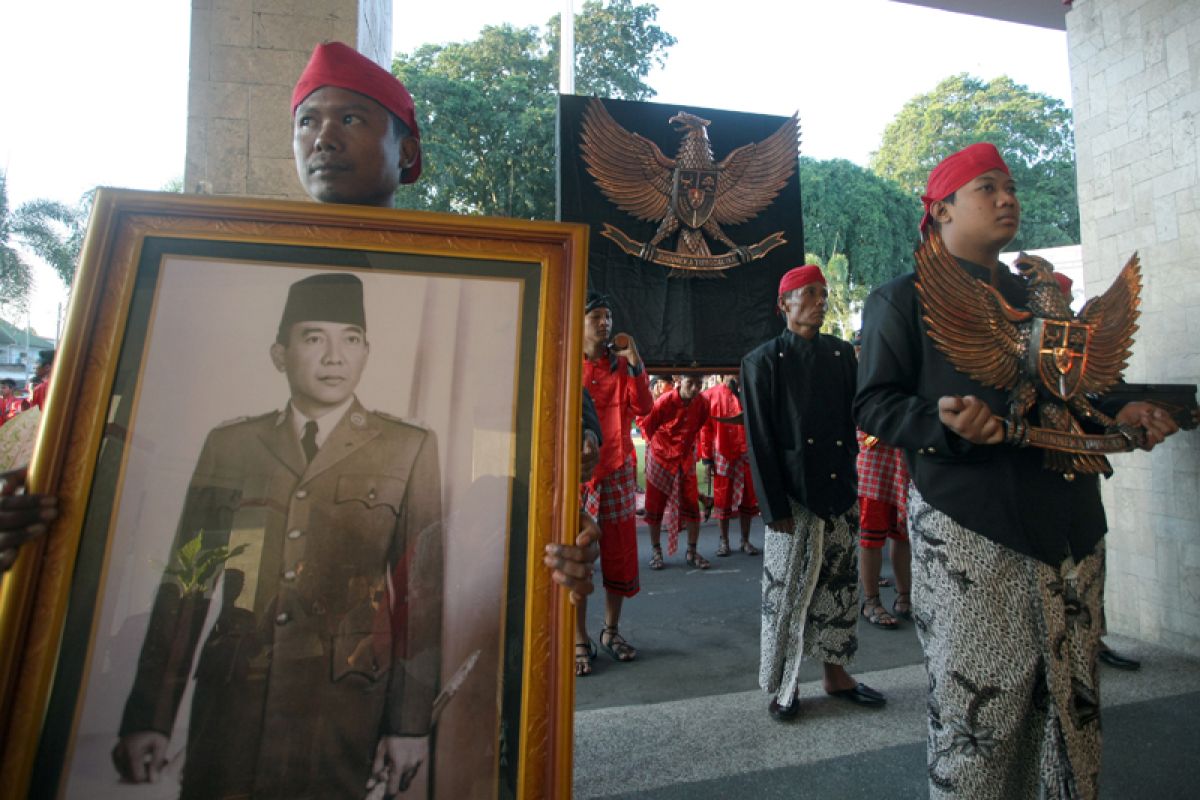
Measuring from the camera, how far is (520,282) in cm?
100

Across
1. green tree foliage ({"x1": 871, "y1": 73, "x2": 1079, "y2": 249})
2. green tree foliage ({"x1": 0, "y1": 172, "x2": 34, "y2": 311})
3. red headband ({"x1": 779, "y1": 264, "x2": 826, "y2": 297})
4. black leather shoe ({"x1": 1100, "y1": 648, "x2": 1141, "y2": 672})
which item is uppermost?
green tree foliage ({"x1": 871, "y1": 73, "x2": 1079, "y2": 249})

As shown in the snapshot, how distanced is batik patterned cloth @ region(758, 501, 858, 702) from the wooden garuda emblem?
1368mm

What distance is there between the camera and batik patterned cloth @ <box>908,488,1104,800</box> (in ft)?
4.94

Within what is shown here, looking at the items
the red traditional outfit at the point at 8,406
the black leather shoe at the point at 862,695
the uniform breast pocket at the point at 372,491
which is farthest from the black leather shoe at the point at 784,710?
the red traditional outfit at the point at 8,406

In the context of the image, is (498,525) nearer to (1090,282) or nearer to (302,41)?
(302,41)

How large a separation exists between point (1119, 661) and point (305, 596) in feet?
12.1

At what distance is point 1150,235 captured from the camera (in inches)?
129

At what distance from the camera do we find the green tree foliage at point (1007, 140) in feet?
70.8

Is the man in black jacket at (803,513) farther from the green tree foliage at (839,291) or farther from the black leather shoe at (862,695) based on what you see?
the green tree foliage at (839,291)

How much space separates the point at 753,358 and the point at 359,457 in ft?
7.23

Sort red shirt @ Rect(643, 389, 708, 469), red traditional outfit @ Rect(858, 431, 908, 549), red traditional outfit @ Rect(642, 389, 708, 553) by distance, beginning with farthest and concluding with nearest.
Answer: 1. red shirt @ Rect(643, 389, 708, 469)
2. red traditional outfit @ Rect(642, 389, 708, 553)
3. red traditional outfit @ Rect(858, 431, 908, 549)

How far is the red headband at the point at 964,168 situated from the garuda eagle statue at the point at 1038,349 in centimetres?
17

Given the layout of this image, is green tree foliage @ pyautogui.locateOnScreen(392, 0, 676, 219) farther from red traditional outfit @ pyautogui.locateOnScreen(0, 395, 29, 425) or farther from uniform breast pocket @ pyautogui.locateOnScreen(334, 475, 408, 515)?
uniform breast pocket @ pyautogui.locateOnScreen(334, 475, 408, 515)

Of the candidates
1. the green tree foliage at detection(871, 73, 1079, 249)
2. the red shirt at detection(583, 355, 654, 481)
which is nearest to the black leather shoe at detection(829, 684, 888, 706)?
the red shirt at detection(583, 355, 654, 481)
